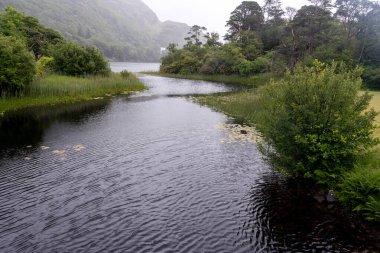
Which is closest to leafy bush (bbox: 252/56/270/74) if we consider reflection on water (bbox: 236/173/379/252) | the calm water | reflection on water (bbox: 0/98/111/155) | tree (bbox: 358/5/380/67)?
tree (bbox: 358/5/380/67)

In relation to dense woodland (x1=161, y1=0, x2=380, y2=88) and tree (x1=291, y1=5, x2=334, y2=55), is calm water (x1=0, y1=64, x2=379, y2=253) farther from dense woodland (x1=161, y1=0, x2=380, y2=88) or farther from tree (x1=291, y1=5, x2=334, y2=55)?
tree (x1=291, y1=5, x2=334, y2=55)

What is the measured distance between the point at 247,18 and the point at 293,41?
36153 millimetres

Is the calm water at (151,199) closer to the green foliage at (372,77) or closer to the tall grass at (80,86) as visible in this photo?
the tall grass at (80,86)

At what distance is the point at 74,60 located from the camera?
4438 cm

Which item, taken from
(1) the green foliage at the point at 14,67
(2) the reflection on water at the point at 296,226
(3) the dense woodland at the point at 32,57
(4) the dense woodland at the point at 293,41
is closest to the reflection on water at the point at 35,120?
(1) the green foliage at the point at 14,67

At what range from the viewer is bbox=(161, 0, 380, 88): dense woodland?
55312 mm

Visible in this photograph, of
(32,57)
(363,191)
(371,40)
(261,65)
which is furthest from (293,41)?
(363,191)

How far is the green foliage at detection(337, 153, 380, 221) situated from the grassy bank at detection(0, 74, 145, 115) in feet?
96.4

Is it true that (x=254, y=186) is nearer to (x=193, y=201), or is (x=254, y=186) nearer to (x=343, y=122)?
(x=193, y=201)

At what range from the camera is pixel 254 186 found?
46.6ft

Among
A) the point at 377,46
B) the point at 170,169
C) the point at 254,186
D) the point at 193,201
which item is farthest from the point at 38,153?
the point at 377,46

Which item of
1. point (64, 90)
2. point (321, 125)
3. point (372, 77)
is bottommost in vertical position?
point (321, 125)

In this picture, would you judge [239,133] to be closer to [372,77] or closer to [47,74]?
[47,74]

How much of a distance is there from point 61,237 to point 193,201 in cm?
529
